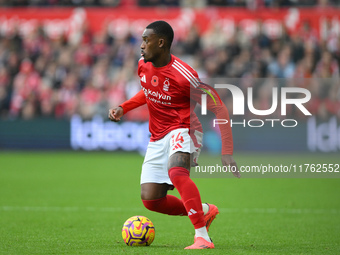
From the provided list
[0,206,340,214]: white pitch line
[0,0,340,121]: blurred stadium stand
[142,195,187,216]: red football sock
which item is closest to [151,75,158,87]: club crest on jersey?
[142,195,187,216]: red football sock

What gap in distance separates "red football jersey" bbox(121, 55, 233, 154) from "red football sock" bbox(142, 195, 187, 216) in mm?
652

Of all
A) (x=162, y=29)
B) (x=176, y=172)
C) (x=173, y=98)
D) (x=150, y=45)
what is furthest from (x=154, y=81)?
(x=176, y=172)

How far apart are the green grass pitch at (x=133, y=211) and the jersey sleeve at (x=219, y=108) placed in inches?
40.1

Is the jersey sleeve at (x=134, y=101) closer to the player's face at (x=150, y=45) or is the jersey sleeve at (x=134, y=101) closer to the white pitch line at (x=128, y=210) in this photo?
the player's face at (x=150, y=45)

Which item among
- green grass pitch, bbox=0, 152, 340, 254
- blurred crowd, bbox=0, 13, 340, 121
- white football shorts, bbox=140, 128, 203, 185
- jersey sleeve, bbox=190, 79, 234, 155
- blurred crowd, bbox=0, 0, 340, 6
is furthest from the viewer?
blurred crowd, bbox=0, 0, 340, 6

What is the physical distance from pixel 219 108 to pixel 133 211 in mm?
3729

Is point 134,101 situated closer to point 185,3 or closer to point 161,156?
point 161,156

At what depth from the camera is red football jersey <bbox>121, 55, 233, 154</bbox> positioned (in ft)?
20.2

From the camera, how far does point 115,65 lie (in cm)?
1961

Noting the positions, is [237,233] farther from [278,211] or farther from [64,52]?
[64,52]

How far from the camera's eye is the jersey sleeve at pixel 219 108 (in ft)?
19.9

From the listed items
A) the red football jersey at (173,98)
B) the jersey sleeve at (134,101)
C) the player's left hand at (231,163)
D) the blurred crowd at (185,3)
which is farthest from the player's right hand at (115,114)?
the blurred crowd at (185,3)

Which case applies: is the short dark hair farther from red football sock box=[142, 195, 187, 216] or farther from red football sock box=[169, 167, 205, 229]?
red football sock box=[142, 195, 187, 216]

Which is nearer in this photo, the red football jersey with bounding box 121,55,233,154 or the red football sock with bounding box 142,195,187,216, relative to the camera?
the red football jersey with bounding box 121,55,233,154
